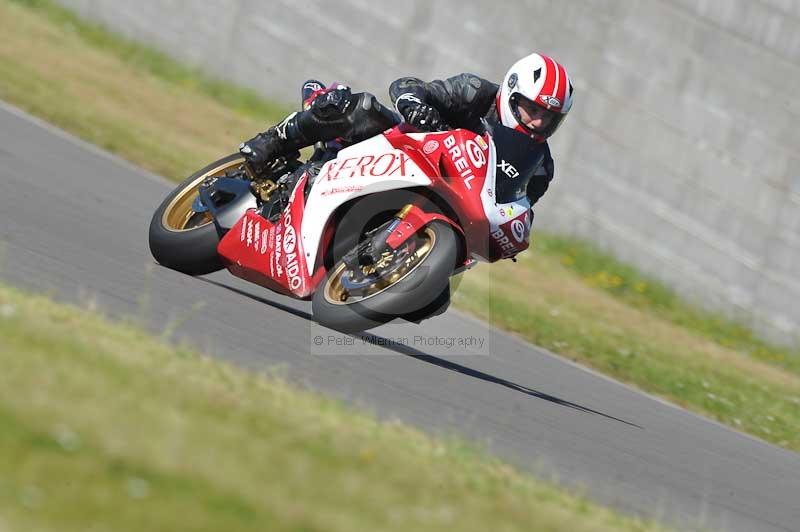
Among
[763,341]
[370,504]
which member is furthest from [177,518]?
[763,341]

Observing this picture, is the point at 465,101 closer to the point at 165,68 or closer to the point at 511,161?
the point at 511,161

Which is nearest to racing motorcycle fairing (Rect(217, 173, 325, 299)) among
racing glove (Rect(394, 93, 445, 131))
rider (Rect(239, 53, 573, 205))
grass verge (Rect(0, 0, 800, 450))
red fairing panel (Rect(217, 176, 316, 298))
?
red fairing panel (Rect(217, 176, 316, 298))

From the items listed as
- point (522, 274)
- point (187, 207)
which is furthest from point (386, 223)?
point (522, 274)

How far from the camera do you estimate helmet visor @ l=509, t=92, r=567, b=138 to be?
6660mm

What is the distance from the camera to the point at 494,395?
22.5ft


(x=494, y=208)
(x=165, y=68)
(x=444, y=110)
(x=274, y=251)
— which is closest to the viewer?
(x=494, y=208)

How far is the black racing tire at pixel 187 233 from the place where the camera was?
286 inches

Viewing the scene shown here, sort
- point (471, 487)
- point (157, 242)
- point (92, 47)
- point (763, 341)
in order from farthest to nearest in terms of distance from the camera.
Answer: point (92, 47) < point (763, 341) < point (157, 242) < point (471, 487)

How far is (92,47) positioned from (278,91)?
2.47 m

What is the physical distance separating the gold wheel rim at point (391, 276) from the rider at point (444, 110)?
0.66 meters

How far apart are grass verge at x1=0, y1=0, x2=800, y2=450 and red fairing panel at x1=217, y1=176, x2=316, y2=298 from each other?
11.9ft

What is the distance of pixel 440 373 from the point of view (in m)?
7.01

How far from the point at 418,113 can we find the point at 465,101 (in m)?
0.44

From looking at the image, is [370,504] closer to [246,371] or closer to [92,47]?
[246,371]
